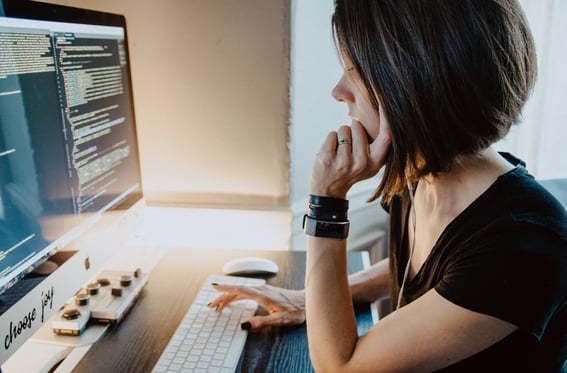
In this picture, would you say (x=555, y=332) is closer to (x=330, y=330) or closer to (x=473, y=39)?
(x=330, y=330)

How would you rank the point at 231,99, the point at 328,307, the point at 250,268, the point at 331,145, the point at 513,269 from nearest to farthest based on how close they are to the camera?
→ the point at 513,269, the point at 328,307, the point at 331,145, the point at 250,268, the point at 231,99

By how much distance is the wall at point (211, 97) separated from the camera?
1.28m

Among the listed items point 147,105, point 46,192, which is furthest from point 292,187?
point 46,192

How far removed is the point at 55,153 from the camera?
0.85 m

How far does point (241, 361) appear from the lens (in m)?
0.88

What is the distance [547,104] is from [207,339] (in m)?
1.17

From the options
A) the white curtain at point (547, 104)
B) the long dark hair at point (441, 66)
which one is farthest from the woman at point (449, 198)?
the white curtain at point (547, 104)

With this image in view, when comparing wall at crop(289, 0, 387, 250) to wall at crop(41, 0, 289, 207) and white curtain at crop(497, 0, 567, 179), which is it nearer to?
wall at crop(41, 0, 289, 207)

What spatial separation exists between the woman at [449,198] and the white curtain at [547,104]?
66cm

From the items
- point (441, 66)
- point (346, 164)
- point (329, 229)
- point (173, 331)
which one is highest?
point (441, 66)

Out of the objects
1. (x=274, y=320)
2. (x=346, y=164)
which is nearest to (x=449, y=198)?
(x=346, y=164)

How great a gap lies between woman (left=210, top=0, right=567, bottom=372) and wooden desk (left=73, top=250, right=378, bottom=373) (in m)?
0.08

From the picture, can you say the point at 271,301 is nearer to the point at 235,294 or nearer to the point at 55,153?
the point at 235,294

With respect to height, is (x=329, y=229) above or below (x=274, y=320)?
above
